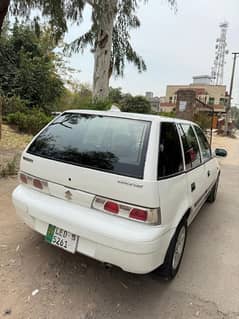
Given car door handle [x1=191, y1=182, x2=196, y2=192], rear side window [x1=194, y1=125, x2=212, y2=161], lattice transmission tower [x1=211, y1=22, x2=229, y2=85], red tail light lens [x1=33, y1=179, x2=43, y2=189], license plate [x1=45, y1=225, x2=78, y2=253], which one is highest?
lattice transmission tower [x1=211, y1=22, x2=229, y2=85]

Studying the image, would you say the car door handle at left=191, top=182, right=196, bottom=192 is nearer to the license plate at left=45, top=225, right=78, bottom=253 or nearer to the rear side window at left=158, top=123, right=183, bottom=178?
the rear side window at left=158, top=123, right=183, bottom=178

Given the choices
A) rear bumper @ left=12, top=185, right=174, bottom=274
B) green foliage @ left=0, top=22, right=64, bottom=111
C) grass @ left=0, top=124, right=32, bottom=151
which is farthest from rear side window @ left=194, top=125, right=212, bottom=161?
green foliage @ left=0, top=22, right=64, bottom=111

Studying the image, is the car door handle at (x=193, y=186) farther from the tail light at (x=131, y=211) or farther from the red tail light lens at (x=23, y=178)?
the red tail light lens at (x=23, y=178)

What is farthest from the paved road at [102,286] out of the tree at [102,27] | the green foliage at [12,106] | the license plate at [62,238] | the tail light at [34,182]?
the green foliage at [12,106]

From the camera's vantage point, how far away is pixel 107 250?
1.92m

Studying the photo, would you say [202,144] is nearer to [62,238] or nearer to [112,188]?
[112,188]

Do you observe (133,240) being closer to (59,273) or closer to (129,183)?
(129,183)

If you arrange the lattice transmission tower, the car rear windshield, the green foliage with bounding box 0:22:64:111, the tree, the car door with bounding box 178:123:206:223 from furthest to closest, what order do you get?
the lattice transmission tower
the green foliage with bounding box 0:22:64:111
the tree
the car door with bounding box 178:123:206:223
the car rear windshield

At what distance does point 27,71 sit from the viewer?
1414 centimetres

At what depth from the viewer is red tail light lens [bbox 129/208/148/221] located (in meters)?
1.87

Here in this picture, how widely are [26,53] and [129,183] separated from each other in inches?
621

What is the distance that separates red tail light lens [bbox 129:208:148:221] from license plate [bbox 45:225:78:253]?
0.54 meters

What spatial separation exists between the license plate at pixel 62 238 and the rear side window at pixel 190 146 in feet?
4.42

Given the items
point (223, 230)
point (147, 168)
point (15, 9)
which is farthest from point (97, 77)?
point (147, 168)
